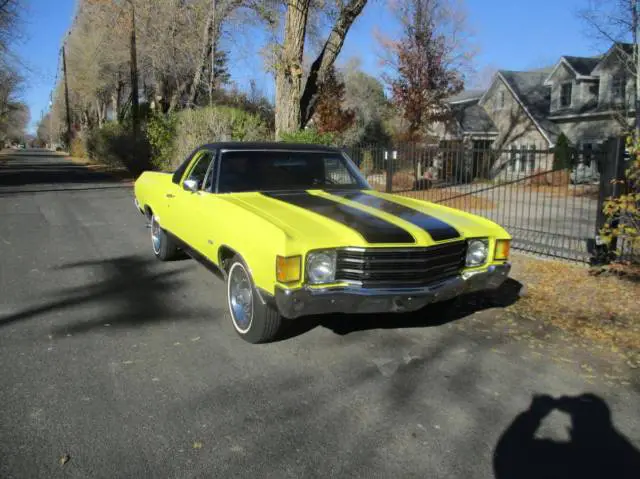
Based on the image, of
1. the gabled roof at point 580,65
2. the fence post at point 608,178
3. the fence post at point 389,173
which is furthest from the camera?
the gabled roof at point 580,65

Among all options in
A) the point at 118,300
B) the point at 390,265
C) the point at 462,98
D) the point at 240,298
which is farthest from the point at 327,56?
the point at 462,98

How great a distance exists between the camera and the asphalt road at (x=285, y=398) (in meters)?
2.72

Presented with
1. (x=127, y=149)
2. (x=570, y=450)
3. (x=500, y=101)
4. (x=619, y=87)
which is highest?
(x=500, y=101)

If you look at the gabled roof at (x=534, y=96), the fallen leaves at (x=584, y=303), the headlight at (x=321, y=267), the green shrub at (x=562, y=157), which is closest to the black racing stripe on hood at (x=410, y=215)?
the headlight at (x=321, y=267)

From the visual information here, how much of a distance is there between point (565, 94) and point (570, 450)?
2908 cm

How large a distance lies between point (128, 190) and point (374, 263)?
1526 centimetres

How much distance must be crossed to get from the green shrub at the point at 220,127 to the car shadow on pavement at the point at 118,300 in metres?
10.5

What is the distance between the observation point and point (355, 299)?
3723 millimetres

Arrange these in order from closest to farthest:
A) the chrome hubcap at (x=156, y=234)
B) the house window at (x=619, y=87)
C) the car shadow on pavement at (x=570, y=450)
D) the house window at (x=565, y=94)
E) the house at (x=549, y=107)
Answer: the car shadow on pavement at (x=570, y=450) < the chrome hubcap at (x=156, y=234) < the house window at (x=619, y=87) < the house at (x=549, y=107) < the house window at (x=565, y=94)

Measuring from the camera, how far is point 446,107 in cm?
2525

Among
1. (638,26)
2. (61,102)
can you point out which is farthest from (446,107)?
(61,102)

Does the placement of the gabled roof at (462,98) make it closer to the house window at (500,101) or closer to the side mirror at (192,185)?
the house window at (500,101)

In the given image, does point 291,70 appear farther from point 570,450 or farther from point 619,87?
point 619,87

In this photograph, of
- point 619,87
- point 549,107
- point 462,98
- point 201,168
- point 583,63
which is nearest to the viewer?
point 201,168
